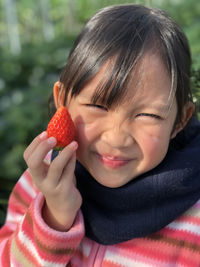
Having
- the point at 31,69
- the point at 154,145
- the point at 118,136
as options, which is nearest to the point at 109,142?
the point at 118,136

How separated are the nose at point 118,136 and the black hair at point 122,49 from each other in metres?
0.08

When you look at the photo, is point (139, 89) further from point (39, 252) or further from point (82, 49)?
point (39, 252)

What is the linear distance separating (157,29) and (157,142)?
1.24 feet

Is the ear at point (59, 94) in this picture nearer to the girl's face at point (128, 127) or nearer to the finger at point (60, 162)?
the girl's face at point (128, 127)

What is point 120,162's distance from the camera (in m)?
1.34

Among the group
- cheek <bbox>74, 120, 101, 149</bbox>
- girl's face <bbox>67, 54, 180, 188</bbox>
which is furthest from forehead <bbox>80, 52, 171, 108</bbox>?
cheek <bbox>74, 120, 101, 149</bbox>

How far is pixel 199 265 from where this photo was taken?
4.64ft

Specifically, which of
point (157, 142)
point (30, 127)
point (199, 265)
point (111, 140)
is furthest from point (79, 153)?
point (30, 127)

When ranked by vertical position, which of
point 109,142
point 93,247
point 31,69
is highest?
point 109,142

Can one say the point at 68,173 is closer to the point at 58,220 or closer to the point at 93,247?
the point at 58,220

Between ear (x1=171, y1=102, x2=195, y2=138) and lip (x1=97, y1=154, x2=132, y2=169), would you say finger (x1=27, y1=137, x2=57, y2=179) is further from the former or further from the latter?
ear (x1=171, y1=102, x2=195, y2=138)

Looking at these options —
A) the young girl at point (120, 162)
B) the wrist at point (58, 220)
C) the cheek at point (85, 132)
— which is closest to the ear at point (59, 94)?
the young girl at point (120, 162)

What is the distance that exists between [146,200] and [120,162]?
0.19m

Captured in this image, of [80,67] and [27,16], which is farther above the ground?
[80,67]
